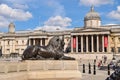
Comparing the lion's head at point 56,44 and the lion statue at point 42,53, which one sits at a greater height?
the lion's head at point 56,44

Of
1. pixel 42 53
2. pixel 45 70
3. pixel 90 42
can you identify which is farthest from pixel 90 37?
pixel 45 70

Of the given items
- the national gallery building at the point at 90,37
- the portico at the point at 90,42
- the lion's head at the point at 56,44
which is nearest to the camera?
the lion's head at the point at 56,44

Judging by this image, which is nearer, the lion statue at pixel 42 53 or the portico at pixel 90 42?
the lion statue at pixel 42 53

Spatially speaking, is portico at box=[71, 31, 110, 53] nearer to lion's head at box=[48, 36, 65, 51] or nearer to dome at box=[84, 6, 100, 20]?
dome at box=[84, 6, 100, 20]

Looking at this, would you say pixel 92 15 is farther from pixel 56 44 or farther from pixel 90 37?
pixel 56 44

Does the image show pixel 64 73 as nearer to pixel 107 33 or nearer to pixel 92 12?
pixel 107 33

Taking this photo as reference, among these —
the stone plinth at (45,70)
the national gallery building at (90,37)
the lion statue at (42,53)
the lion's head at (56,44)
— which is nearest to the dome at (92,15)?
the national gallery building at (90,37)

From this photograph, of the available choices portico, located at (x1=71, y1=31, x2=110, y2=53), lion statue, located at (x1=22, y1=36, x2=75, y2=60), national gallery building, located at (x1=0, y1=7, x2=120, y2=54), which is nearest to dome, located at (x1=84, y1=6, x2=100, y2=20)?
national gallery building, located at (x1=0, y1=7, x2=120, y2=54)

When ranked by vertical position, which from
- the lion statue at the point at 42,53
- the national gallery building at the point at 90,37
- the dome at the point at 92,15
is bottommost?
the lion statue at the point at 42,53

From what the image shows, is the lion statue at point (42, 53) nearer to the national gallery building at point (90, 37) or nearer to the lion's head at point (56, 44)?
the lion's head at point (56, 44)

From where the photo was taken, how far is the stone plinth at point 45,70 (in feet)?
50.1

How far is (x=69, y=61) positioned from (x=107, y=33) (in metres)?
78.6

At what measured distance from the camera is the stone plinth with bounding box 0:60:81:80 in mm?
15258

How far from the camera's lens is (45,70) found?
1661 cm
